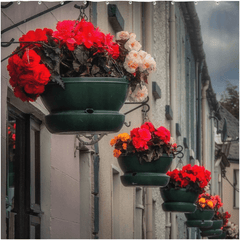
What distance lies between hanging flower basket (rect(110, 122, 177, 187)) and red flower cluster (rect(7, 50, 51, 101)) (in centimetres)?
227

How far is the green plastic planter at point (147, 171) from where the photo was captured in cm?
511

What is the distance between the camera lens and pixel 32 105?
416 centimetres

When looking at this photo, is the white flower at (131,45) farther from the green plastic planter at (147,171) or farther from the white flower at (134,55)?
the green plastic planter at (147,171)

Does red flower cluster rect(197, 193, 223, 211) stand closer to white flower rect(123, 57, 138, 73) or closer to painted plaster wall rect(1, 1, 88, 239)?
painted plaster wall rect(1, 1, 88, 239)

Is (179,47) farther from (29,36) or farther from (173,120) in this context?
(29,36)

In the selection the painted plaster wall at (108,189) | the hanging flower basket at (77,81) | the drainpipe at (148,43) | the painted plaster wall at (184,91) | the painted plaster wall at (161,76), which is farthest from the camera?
the painted plaster wall at (184,91)

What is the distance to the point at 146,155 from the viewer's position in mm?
5098

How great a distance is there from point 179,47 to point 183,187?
667 cm

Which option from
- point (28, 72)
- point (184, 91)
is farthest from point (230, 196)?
point (28, 72)

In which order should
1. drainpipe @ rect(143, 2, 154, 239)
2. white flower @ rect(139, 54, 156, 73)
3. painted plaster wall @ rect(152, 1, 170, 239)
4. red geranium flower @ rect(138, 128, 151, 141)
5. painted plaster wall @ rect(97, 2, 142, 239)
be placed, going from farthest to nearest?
painted plaster wall @ rect(152, 1, 170, 239) → drainpipe @ rect(143, 2, 154, 239) → painted plaster wall @ rect(97, 2, 142, 239) → red geranium flower @ rect(138, 128, 151, 141) → white flower @ rect(139, 54, 156, 73)

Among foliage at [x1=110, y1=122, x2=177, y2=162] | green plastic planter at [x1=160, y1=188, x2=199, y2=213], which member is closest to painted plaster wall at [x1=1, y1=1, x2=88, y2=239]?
foliage at [x1=110, y1=122, x2=177, y2=162]

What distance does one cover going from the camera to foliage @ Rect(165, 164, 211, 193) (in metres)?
6.90

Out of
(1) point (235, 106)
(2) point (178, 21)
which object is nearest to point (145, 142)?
(2) point (178, 21)

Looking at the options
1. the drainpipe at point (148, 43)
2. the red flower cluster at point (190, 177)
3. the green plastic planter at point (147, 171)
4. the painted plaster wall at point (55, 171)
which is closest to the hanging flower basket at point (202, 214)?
the drainpipe at point (148, 43)
